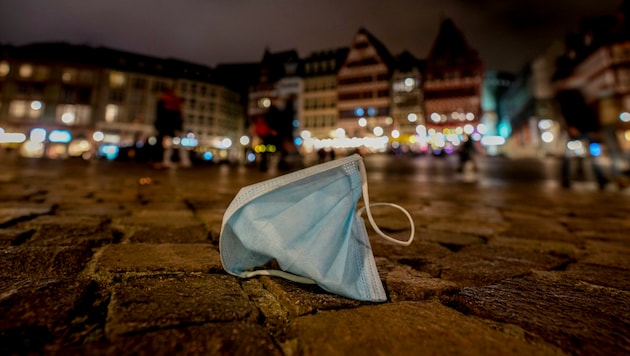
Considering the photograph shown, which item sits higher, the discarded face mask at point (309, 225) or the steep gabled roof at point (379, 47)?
the steep gabled roof at point (379, 47)

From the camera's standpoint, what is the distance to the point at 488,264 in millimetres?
1456

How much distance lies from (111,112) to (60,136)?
561 centimetres

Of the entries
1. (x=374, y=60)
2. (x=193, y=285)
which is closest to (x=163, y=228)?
(x=193, y=285)

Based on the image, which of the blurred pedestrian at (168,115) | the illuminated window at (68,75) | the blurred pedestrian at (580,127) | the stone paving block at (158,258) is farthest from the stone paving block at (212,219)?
the illuminated window at (68,75)

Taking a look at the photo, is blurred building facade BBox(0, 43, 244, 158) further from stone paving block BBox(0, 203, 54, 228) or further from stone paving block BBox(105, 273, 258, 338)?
stone paving block BBox(105, 273, 258, 338)

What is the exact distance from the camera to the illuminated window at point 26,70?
34.7 meters

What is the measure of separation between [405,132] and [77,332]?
40.4 meters

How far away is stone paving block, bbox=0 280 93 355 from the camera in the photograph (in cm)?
64

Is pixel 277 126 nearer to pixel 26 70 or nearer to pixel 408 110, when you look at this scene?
pixel 408 110

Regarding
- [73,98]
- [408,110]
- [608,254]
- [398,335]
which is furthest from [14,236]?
[73,98]

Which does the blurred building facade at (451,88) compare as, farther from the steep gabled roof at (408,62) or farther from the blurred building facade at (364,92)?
the blurred building facade at (364,92)

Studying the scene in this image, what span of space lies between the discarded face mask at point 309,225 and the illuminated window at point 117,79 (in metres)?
44.4

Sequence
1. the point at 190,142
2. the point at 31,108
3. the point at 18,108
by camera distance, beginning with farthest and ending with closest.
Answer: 1. the point at 190,142
2. the point at 31,108
3. the point at 18,108

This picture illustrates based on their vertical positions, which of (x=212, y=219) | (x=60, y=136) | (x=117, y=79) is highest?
(x=117, y=79)
